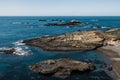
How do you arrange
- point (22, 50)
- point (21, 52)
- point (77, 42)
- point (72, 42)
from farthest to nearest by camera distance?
point (72, 42), point (77, 42), point (22, 50), point (21, 52)

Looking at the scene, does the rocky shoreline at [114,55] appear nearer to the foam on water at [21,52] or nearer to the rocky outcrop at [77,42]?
the rocky outcrop at [77,42]

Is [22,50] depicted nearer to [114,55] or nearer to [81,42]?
[81,42]

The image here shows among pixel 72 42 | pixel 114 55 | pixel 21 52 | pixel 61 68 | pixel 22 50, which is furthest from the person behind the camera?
pixel 72 42

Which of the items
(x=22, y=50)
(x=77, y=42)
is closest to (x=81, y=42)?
(x=77, y=42)

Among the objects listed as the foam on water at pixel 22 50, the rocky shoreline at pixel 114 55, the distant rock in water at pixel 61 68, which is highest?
the distant rock in water at pixel 61 68

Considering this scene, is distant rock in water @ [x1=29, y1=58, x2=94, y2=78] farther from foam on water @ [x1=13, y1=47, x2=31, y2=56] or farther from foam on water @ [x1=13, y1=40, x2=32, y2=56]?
foam on water @ [x1=13, y1=40, x2=32, y2=56]

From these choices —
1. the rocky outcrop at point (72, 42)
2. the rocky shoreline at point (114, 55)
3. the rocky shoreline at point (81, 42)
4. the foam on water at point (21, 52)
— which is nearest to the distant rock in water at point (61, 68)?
the rocky shoreline at point (114, 55)

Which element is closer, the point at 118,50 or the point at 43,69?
the point at 43,69

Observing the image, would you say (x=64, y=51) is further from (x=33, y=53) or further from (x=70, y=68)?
(x=70, y=68)

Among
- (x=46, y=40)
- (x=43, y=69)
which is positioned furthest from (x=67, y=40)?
(x=43, y=69)
